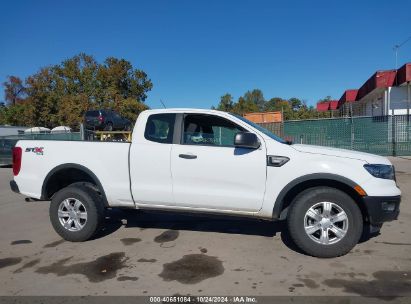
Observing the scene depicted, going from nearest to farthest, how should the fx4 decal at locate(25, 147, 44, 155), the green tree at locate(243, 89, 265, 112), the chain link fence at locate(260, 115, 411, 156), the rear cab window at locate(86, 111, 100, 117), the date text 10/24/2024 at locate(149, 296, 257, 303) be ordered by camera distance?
the date text 10/24/2024 at locate(149, 296, 257, 303), the fx4 decal at locate(25, 147, 44, 155), the chain link fence at locate(260, 115, 411, 156), the rear cab window at locate(86, 111, 100, 117), the green tree at locate(243, 89, 265, 112)

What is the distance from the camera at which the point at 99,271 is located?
14.2 feet

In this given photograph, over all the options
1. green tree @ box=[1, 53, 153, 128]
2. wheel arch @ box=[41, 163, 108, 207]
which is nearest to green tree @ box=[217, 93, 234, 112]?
green tree @ box=[1, 53, 153, 128]

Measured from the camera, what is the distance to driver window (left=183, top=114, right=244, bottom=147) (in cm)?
511

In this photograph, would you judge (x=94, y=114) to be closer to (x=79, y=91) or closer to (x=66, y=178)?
(x=66, y=178)

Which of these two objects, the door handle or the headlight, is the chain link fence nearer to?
the headlight

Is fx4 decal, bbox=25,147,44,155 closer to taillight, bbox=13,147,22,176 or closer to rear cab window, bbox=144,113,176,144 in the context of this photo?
taillight, bbox=13,147,22,176

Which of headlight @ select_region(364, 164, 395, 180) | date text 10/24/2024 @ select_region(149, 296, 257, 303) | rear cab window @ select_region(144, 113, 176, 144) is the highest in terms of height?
rear cab window @ select_region(144, 113, 176, 144)

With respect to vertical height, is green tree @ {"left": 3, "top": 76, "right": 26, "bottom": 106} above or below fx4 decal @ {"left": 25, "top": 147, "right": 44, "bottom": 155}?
above

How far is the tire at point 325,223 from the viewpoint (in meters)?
4.52

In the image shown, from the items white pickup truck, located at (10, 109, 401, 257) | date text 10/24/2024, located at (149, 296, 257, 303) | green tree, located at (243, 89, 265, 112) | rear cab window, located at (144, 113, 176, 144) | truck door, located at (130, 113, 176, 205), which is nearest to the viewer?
date text 10/24/2024, located at (149, 296, 257, 303)

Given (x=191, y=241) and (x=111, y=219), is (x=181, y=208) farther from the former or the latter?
(x=111, y=219)

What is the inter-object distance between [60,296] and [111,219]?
3.11 meters

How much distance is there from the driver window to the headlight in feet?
5.57

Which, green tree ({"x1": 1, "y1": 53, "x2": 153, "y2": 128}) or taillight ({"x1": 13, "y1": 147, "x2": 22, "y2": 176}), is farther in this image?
green tree ({"x1": 1, "y1": 53, "x2": 153, "y2": 128})
